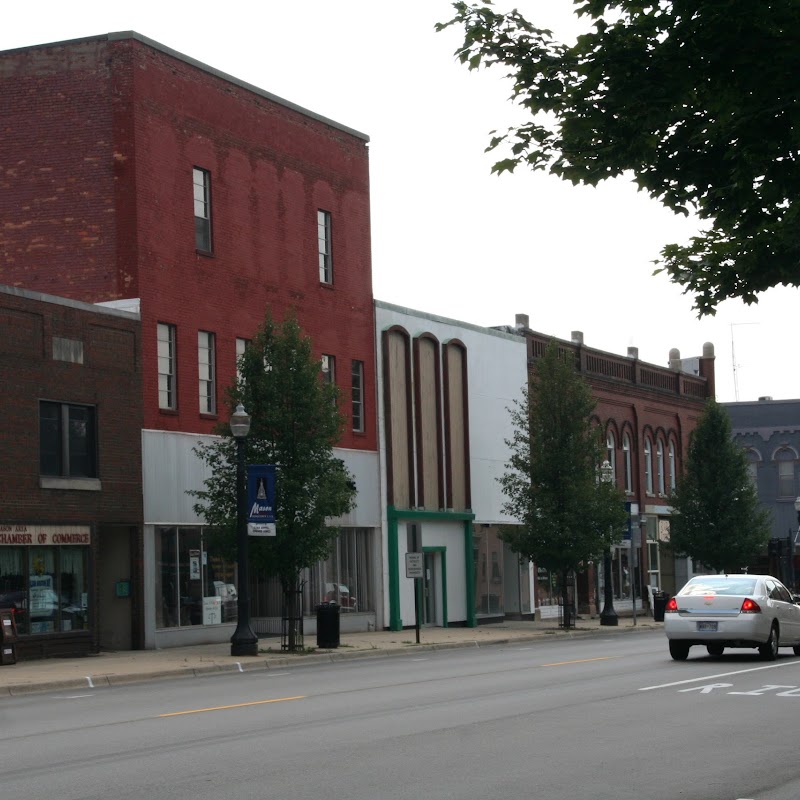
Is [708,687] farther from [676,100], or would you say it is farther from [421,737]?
[676,100]

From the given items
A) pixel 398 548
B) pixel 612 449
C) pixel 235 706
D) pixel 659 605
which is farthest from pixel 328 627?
→ pixel 612 449

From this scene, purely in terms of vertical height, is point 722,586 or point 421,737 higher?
point 722,586

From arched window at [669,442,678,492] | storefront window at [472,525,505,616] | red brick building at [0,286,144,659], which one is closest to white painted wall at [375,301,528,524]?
storefront window at [472,525,505,616]

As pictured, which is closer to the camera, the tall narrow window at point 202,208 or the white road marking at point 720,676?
the white road marking at point 720,676

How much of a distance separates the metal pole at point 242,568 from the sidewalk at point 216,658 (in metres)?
0.32

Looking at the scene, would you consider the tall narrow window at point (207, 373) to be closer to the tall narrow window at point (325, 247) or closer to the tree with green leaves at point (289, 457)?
the tree with green leaves at point (289, 457)

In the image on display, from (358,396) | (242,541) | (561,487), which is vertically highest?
(358,396)

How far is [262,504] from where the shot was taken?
93.7 feet

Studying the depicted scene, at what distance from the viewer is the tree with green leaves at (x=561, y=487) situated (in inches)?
1597

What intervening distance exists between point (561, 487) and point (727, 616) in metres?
16.4

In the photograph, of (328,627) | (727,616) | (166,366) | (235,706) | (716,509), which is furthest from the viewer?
(716,509)

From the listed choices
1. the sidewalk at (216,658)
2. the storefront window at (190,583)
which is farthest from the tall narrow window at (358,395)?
the storefront window at (190,583)

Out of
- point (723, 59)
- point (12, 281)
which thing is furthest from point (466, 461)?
point (723, 59)

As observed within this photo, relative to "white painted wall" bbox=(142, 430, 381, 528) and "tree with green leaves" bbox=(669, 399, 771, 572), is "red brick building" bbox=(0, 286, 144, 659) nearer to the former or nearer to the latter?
"white painted wall" bbox=(142, 430, 381, 528)
